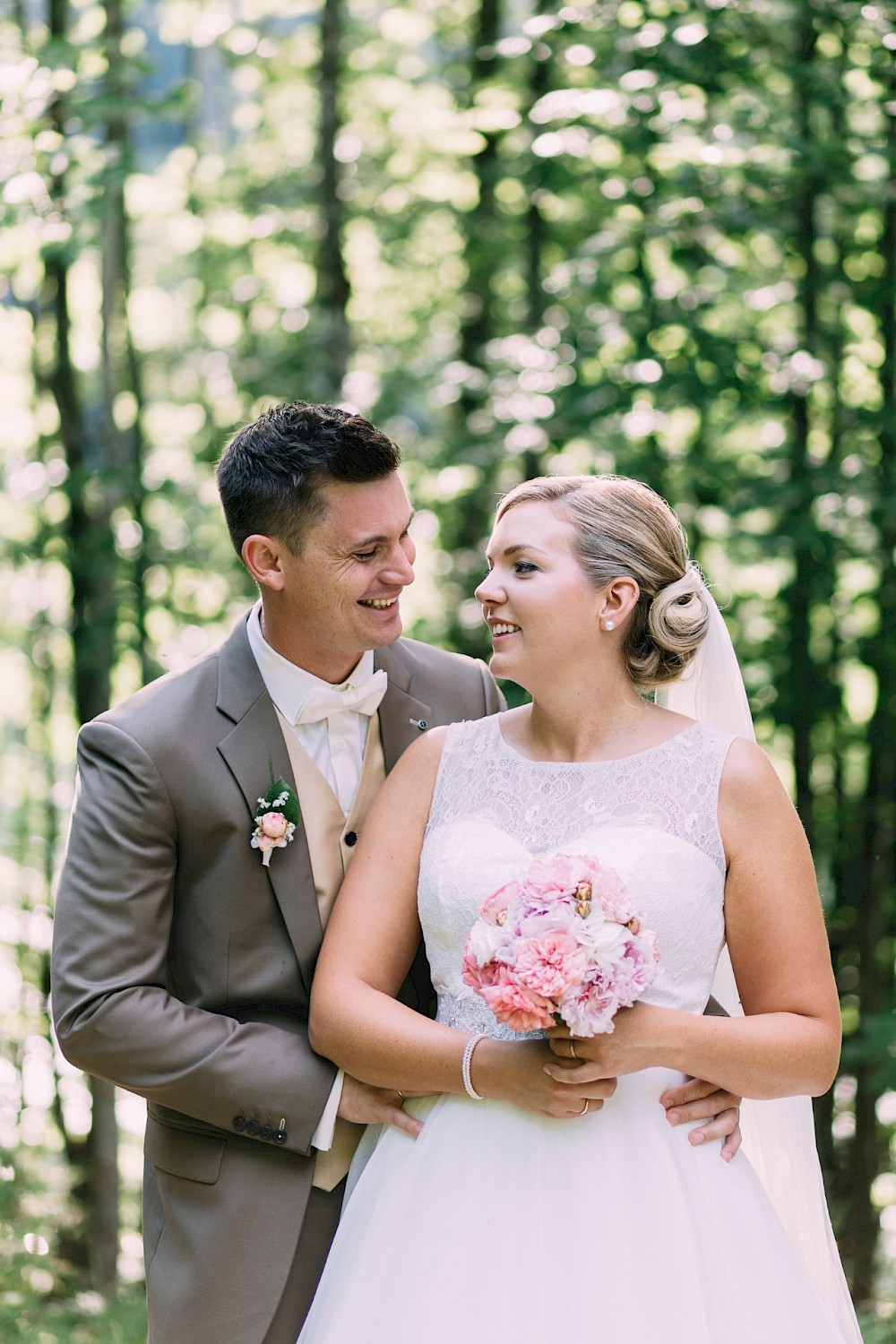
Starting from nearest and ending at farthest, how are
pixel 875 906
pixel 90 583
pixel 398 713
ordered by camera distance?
pixel 398 713 < pixel 875 906 < pixel 90 583

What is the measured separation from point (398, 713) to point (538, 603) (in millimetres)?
464

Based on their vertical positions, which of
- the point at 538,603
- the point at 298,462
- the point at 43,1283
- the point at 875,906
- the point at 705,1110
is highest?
the point at 298,462

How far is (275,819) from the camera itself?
2570mm

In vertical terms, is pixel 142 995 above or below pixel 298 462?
below

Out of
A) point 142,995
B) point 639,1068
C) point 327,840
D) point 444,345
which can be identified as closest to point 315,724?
point 327,840

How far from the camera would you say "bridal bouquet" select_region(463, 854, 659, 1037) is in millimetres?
1950

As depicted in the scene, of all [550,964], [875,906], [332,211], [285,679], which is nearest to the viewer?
[550,964]

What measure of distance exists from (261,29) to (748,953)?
18.0 feet

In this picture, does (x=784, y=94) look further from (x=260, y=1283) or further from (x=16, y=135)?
(x=260, y=1283)

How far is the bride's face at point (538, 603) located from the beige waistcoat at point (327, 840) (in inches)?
16.5

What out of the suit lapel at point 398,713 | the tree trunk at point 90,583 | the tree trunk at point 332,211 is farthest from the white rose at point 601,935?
the tree trunk at point 90,583

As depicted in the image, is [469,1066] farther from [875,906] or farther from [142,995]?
[875,906]

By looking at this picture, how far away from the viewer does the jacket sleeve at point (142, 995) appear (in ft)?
8.02

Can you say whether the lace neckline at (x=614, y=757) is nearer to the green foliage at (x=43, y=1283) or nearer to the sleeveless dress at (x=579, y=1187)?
the sleeveless dress at (x=579, y=1187)
